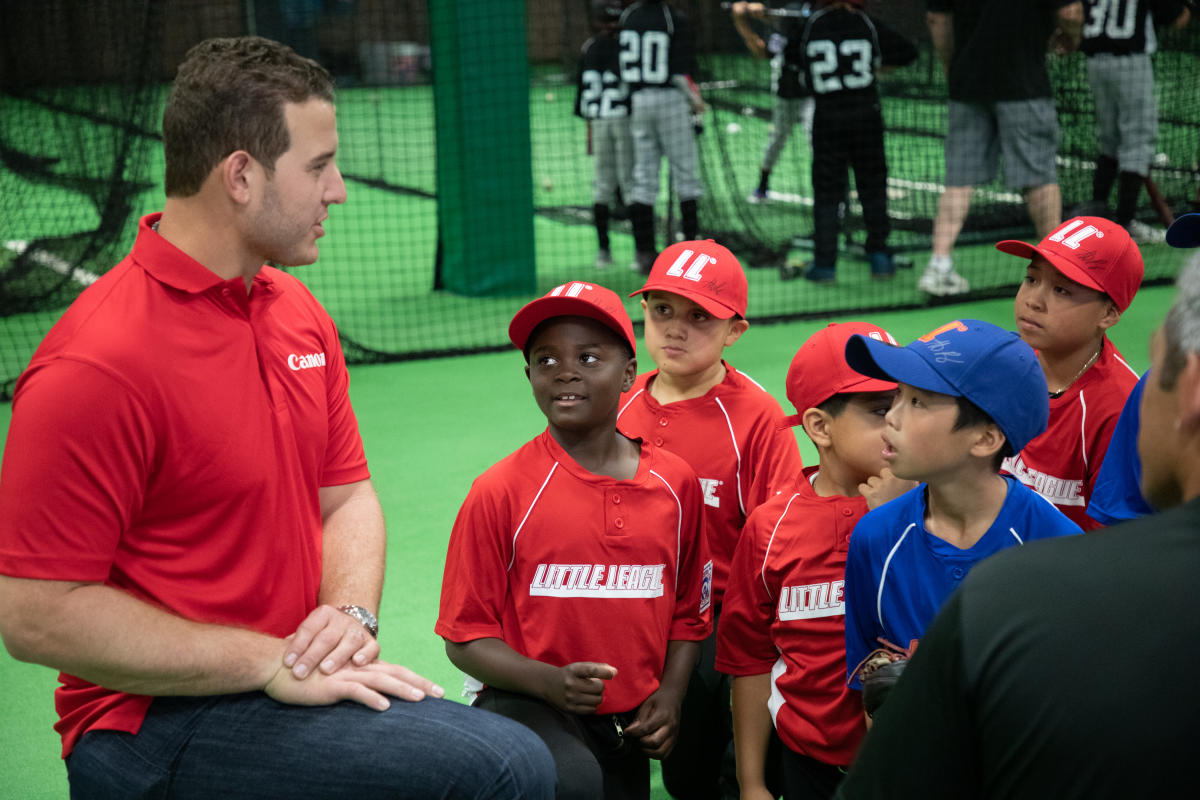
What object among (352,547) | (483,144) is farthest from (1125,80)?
(352,547)

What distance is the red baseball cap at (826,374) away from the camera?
8.14 ft

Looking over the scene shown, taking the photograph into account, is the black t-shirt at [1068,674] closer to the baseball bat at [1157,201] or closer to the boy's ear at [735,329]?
the boy's ear at [735,329]

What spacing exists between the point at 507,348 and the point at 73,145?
3.90m

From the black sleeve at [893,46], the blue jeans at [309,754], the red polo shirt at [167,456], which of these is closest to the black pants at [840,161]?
the black sleeve at [893,46]

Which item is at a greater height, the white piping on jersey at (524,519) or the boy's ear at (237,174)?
the boy's ear at (237,174)

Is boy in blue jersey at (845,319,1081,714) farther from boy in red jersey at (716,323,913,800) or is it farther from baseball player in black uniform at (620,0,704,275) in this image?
baseball player in black uniform at (620,0,704,275)

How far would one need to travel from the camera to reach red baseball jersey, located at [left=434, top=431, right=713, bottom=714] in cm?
236

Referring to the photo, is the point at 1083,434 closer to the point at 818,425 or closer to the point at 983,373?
the point at 818,425

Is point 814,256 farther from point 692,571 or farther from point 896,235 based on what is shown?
point 692,571

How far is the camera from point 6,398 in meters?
5.81

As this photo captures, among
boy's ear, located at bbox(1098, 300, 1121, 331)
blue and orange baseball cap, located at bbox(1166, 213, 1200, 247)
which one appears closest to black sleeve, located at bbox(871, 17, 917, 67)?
boy's ear, located at bbox(1098, 300, 1121, 331)

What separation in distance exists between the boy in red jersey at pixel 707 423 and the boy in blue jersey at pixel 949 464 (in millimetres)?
657

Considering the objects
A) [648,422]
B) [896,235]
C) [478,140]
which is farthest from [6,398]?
[896,235]

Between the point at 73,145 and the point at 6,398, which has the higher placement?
the point at 73,145
